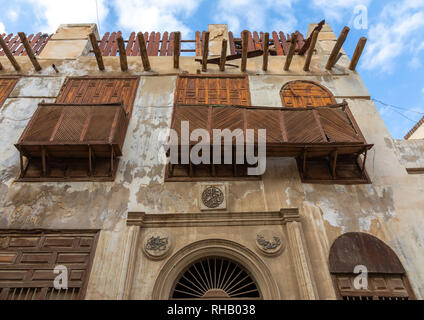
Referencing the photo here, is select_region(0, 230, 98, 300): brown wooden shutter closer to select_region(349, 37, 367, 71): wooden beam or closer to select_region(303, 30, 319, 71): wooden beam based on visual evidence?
select_region(303, 30, 319, 71): wooden beam

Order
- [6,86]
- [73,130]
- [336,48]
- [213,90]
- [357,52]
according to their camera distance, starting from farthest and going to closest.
Answer: [357,52] < [6,86] < [213,90] < [336,48] < [73,130]

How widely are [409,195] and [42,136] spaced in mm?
10244

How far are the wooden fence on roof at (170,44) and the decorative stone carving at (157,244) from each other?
875cm

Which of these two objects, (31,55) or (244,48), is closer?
(244,48)

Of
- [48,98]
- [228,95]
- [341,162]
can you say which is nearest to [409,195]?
[341,162]

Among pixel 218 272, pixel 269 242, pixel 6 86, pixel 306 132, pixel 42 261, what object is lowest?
pixel 218 272

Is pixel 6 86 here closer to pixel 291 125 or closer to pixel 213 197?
pixel 213 197

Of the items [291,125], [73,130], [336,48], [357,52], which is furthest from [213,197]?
[357,52]

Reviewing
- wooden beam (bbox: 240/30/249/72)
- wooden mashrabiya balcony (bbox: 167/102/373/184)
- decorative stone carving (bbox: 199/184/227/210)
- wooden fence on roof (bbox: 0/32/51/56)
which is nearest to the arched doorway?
decorative stone carving (bbox: 199/184/227/210)

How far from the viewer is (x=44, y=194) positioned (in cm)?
809

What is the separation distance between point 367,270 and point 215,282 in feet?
11.6

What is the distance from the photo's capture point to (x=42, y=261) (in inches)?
275

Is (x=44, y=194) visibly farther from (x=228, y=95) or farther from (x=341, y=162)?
(x=341, y=162)

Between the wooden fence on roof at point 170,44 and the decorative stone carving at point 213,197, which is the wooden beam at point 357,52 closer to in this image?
the wooden fence on roof at point 170,44
